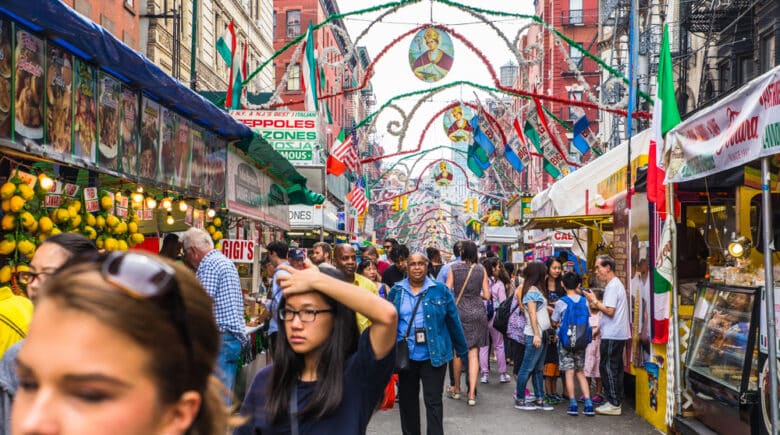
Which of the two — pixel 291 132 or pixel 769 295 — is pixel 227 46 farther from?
pixel 769 295

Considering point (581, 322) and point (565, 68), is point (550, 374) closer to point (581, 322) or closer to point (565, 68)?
point (581, 322)

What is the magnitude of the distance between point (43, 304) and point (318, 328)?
2177 mm

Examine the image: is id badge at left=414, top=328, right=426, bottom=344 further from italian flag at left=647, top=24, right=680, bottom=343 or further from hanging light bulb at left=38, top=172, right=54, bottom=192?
hanging light bulb at left=38, top=172, right=54, bottom=192

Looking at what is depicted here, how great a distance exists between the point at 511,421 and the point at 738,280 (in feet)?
12.5

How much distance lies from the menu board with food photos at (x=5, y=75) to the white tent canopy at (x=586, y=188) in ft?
29.2

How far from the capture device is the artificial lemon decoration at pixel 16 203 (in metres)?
6.35

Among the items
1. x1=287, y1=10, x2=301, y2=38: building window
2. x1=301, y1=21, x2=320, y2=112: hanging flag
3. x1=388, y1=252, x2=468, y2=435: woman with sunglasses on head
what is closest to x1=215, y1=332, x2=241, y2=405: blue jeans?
x1=388, y1=252, x2=468, y2=435: woman with sunglasses on head

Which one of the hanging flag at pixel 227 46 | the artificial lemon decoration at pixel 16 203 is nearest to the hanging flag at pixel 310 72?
the hanging flag at pixel 227 46

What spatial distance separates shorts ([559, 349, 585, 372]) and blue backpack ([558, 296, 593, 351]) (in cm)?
6

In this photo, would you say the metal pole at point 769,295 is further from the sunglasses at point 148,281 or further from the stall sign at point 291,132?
the stall sign at point 291,132

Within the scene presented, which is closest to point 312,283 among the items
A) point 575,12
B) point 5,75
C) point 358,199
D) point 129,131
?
point 5,75

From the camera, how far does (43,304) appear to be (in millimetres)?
1370

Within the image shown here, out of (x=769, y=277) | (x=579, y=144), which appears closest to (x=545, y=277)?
(x=769, y=277)

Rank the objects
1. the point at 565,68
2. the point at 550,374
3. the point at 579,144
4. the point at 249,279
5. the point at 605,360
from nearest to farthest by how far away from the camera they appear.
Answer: the point at 605,360, the point at 550,374, the point at 249,279, the point at 579,144, the point at 565,68
